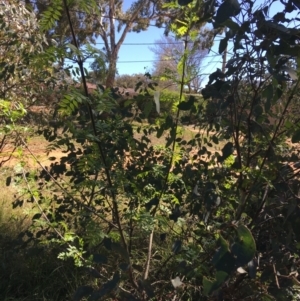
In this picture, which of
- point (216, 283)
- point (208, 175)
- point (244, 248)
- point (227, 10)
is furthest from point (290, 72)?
point (208, 175)

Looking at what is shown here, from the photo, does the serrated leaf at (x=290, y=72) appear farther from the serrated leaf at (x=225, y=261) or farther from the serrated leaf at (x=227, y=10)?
the serrated leaf at (x=225, y=261)

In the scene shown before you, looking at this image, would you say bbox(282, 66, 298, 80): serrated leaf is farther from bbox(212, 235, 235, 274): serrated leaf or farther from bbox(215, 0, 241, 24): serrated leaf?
bbox(212, 235, 235, 274): serrated leaf

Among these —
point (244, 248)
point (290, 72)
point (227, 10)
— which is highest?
point (227, 10)

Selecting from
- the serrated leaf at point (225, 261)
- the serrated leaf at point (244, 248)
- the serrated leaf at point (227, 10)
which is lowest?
the serrated leaf at point (225, 261)

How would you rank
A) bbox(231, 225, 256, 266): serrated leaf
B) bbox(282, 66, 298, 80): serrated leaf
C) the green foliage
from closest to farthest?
bbox(231, 225, 256, 266): serrated leaf < bbox(282, 66, 298, 80): serrated leaf < the green foliage

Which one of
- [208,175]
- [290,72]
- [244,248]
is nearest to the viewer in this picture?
[244,248]

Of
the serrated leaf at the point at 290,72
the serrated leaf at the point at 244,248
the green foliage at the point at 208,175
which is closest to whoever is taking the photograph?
the serrated leaf at the point at 244,248

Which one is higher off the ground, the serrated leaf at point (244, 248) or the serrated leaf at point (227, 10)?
the serrated leaf at point (227, 10)

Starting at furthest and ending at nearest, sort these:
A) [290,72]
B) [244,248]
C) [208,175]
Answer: [208,175], [290,72], [244,248]

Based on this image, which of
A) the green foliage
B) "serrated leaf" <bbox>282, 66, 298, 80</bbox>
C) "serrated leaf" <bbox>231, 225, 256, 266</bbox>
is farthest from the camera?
the green foliage

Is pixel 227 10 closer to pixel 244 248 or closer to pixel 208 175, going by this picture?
pixel 244 248

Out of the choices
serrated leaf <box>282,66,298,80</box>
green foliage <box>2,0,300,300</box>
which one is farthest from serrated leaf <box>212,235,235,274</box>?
serrated leaf <box>282,66,298,80</box>

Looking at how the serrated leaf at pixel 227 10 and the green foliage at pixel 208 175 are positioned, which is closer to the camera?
the serrated leaf at pixel 227 10

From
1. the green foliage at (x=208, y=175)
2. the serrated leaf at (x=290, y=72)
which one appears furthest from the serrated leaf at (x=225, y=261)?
the serrated leaf at (x=290, y=72)
